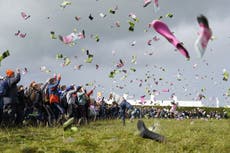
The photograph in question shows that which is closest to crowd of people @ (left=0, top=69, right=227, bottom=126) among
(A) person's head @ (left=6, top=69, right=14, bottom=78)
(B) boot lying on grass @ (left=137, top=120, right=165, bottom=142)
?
(A) person's head @ (left=6, top=69, right=14, bottom=78)

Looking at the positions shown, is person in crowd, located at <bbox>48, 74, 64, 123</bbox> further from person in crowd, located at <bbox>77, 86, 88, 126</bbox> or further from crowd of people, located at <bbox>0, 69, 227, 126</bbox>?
person in crowd, located at <bbox>77, 86, 88, 126</bbox>

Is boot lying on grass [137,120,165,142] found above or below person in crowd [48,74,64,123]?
below

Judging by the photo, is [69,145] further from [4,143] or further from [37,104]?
[37,104]

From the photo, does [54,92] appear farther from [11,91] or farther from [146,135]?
[146,135]

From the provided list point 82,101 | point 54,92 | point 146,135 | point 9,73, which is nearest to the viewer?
point 146,135

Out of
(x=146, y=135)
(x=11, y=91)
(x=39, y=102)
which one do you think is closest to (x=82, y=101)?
(x=39, y=102)

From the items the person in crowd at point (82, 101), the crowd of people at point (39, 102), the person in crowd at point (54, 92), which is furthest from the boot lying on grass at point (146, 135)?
the person in crowd at point (82, 101)

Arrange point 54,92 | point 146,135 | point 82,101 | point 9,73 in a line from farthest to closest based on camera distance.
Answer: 1. point 82,101
2. point 54,92
3. point 9,73
4. point 146,135

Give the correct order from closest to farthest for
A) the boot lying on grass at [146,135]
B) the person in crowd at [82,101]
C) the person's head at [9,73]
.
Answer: the boot lying on grass at [146,135] → the person's head at [9,73] → the person in crowd at [82,101]

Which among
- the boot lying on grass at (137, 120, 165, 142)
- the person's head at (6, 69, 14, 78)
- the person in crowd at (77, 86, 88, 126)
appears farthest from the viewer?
the person in crowd at (77, 86, 88, 126)

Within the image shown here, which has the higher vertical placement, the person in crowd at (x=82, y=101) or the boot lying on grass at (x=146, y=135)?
the person in crowd at (x=82, y=101)

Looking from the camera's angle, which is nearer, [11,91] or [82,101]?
[11,91]

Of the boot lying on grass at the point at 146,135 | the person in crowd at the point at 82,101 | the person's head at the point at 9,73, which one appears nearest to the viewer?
the boot lying on grass at the point at 146,135

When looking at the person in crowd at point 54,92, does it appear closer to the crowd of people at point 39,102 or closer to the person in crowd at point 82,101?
the crowd of people at point 39,102
